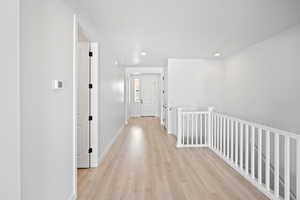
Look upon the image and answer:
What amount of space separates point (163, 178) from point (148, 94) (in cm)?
904

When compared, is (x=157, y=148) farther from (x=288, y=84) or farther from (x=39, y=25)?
(x=39, y=25)

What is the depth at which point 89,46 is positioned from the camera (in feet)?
11.4

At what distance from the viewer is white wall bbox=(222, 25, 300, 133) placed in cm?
356

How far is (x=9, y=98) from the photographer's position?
125 cm

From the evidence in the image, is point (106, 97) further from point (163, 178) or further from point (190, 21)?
point (190, 21)

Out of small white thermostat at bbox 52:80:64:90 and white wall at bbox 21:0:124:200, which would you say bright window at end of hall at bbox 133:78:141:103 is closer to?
white wall at bbox 21:0:124:200

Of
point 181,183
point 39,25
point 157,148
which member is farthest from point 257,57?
point 39,25

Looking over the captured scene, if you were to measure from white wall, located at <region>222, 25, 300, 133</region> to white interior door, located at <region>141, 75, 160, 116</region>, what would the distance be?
628cm

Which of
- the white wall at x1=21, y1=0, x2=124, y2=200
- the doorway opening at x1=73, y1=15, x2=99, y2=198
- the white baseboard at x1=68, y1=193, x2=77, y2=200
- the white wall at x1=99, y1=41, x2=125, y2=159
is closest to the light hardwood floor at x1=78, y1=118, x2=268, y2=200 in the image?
the white baseboard at x1=68, y1=193, x2=77, y2=200

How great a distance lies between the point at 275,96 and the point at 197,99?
2.61 metres

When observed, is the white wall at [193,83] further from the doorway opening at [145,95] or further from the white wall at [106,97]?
the doorway opening at [145,95]

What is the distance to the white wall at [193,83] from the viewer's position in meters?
6.38

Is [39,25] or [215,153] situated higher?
[39,25]

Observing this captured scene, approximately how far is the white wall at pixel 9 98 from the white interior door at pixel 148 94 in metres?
10.6
